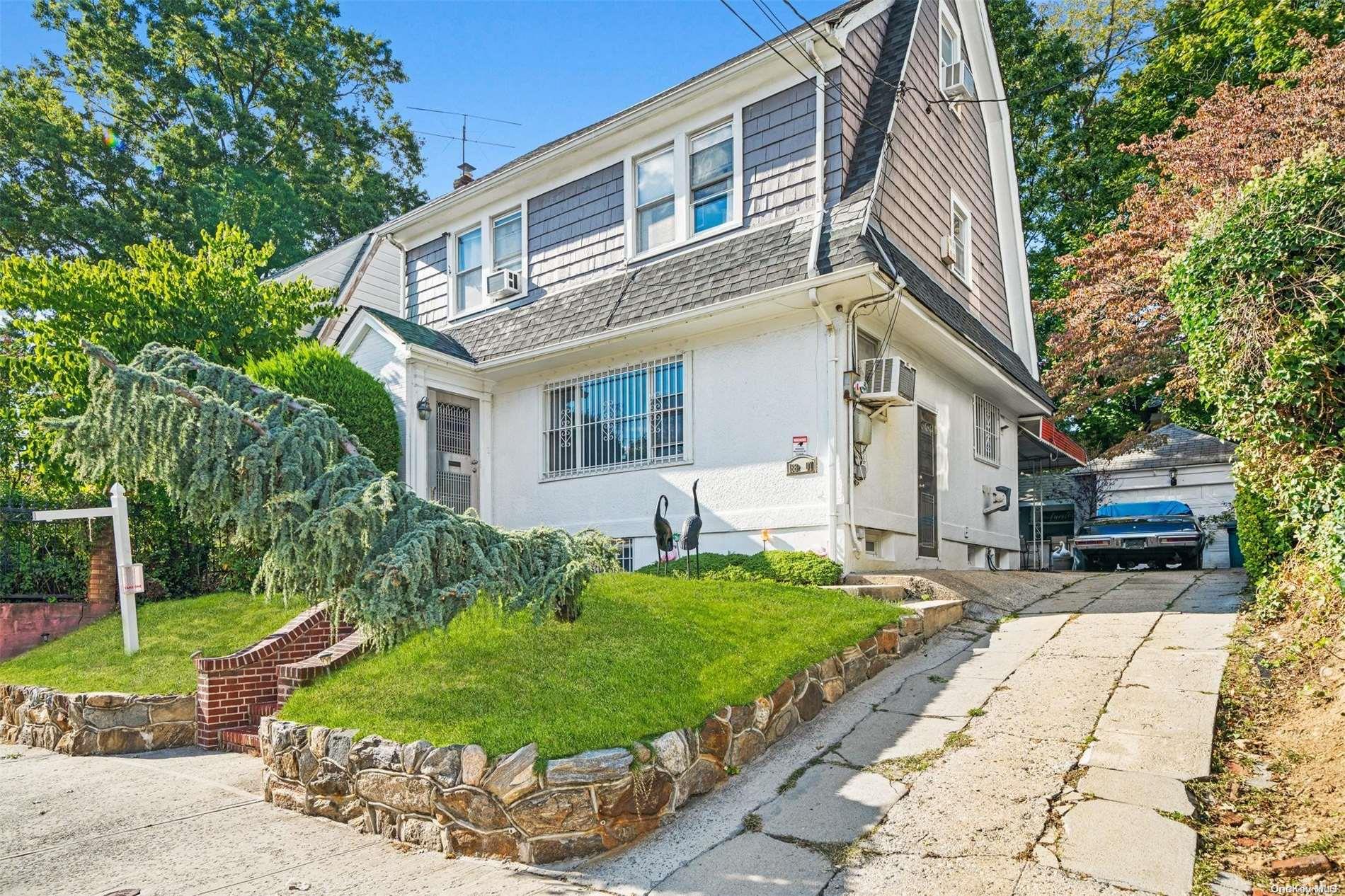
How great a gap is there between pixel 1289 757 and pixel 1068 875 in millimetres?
1868

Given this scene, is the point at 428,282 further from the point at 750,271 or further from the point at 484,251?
the point at 750,271

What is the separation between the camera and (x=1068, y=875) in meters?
3.33

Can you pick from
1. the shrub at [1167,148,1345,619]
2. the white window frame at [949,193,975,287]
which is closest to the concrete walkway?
the shrub at [1167,148,1345,619]

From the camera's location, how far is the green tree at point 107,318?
30.3ft

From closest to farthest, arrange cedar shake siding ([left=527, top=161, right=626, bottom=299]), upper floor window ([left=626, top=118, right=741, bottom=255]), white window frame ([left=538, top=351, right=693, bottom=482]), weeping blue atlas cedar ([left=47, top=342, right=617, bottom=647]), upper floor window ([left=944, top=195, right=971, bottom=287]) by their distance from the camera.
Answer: weeping blue atlas cedar ([left=47, top=342, right=617, bottom=647]), white window frame ([left=538, top=351, right=693, bottom=482]), upper floor window ([left=626, top=118, right=741, bottom=255]), cedar shake siding ([left=527, top=161, right=626, bottom=299]), upper floor window ([left=944, top=195, right=971, bottom=287])

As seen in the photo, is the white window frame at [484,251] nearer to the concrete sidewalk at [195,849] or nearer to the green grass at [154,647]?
the green grass at [154,647]

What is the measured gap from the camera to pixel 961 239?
12.4 metres

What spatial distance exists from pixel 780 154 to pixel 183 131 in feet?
84.3

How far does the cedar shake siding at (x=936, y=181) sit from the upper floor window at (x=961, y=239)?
15 cm

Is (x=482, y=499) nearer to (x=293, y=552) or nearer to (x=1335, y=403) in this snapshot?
(x=293, y=552)

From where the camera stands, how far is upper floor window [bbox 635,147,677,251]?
1062 centimetres

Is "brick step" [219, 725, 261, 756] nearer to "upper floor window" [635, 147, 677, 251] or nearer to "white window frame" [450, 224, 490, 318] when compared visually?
"upper floor window" [635, 147, 677, 251]

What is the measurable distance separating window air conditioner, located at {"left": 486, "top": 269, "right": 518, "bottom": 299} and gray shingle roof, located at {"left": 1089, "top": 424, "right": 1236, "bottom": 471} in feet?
50.9

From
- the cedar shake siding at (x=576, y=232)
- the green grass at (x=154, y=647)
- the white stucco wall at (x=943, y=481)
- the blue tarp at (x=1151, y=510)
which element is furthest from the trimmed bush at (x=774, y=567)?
the blue tarp at (x=1151, y=510)
